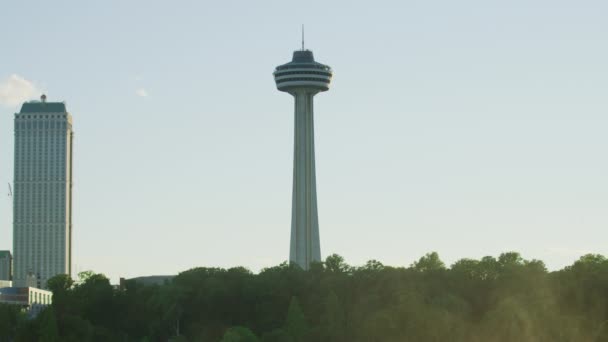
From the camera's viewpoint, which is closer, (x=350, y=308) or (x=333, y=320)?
(x=333, y=320)

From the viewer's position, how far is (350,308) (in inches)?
6954

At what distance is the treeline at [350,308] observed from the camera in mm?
147750

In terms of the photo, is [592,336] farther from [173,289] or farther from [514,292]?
[173,289]

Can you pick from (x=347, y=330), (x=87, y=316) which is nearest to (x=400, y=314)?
(x=347, y=330)

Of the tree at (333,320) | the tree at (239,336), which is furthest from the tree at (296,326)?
the tree at (239,336)

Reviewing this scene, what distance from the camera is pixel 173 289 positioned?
614 feet

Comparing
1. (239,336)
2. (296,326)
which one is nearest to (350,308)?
(296,326)

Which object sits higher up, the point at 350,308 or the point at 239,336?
the point at 350,308

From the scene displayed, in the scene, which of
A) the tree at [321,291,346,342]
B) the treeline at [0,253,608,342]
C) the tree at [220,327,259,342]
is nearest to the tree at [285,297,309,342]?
the treeline at [0,253,608,342]

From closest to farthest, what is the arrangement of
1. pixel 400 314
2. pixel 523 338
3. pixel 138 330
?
pixel 523 338, pixel 400 314, pixel 138 330

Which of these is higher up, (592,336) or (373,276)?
(373,276)

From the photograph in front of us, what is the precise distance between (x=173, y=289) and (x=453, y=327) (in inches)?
2033

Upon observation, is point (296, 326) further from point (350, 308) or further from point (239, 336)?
point (350, 308)

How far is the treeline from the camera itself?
14775cm
